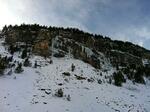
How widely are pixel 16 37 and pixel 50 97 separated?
32859mm

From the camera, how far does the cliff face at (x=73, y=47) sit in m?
48.1

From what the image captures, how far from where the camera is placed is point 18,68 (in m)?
31.3

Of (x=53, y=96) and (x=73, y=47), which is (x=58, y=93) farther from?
(x=73, y=47)

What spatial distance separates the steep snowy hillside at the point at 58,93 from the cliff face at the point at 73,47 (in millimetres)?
8721

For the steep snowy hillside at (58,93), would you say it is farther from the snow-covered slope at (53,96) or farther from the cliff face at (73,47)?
the cliff face at (73,47)

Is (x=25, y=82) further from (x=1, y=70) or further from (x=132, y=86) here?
(x=132, y=86)

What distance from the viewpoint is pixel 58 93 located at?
24.4m

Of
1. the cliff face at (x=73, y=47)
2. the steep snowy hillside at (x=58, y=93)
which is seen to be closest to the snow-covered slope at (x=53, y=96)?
the steep snowy hillside at (x=58, y=93)

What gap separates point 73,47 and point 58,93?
27.5 meters

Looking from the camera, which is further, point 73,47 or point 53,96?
point 73,47

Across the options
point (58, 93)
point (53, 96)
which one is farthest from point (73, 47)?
point (53, 96)

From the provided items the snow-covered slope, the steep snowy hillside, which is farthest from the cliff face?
the snow-covered slope

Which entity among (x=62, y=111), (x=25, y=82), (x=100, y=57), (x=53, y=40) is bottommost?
(x=62, y=111)

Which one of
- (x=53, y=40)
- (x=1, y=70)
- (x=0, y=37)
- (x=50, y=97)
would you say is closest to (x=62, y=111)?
(x=50, y=97)
